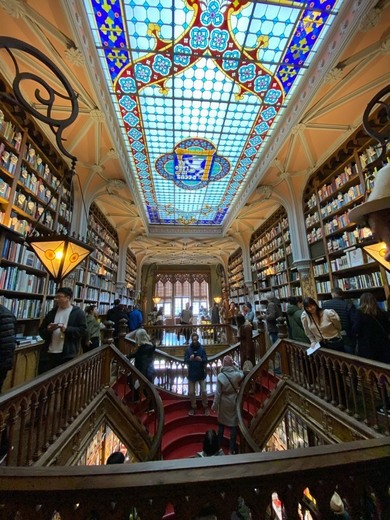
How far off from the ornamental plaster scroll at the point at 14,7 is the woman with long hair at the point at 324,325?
13.4ft

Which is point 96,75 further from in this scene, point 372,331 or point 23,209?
point 372,331

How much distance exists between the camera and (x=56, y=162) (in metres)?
4.22

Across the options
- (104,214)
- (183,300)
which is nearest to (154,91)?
(104,214)

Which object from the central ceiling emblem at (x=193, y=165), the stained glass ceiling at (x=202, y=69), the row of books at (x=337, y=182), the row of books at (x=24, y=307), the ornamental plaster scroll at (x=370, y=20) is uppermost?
the central ceiling emblem at (x=193, y=165)

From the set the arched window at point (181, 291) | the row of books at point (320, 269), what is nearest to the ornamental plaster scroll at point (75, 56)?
the row of books at point (320, 269)

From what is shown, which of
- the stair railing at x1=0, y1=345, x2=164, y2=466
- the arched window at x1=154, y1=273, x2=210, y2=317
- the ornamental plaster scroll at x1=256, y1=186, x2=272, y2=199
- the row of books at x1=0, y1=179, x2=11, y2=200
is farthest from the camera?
the arched window at x1=154, y1=273, x2=210, y2=317

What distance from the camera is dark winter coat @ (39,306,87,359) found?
7.39 ft

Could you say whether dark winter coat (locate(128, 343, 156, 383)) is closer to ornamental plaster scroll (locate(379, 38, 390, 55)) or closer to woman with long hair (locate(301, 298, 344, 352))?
woman with long hair (locate(301, 298, 344, 352))

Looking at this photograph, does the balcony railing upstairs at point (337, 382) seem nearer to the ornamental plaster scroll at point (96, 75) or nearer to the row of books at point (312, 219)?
the row of books at point (312, 219)

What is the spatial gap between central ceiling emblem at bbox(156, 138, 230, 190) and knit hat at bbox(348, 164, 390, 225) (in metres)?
4.39

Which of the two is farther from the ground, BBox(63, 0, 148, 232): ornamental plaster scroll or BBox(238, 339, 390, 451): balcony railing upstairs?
BBox(63, 0, 148, 232): ornamental plaster scroll

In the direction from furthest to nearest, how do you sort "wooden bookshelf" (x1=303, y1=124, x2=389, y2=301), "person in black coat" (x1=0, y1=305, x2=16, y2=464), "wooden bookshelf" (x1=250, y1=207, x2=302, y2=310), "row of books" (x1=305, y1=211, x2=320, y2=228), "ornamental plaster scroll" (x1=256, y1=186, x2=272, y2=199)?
"wooden bookshelf" (x1=250, y1=207, x2=302, y2=310) < "ornamental plaster scroll" (x1=256, y1=186, x2=272, y2=199) < "row of books" (x1=305, y1=211, x2=320, y2=228) < "wooden bookshelf" (x1=303, y1=124, x2=389, y2=301) < "person in black coat" (x1=0, y1=305, x2=16, y2=464)

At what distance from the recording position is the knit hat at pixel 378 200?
0.65 meters

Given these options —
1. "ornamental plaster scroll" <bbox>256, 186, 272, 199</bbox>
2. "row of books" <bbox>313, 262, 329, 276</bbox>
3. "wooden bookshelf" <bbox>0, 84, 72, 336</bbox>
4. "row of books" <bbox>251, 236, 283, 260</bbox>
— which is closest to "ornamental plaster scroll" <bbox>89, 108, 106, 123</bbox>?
"wooden bookshelf" <bbox>0, 84, 72, 336</bbox>
